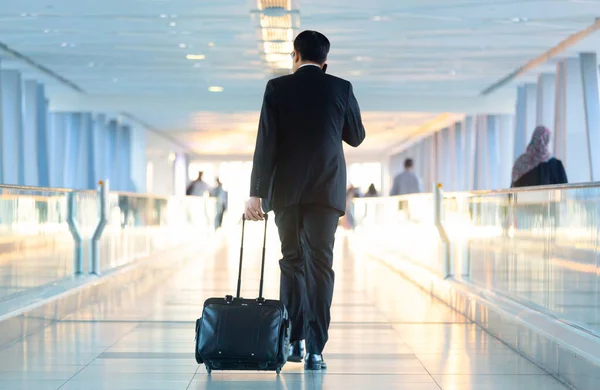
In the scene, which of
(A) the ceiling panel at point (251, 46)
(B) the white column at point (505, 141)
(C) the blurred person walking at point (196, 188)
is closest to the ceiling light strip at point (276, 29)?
(A) the ceiling panel at point (251, 46)

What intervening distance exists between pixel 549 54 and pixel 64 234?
46.6 ft

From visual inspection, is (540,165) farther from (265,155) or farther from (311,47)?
(265,155)

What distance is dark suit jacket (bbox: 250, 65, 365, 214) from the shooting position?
4684 millimetres

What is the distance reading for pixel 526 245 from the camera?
20.4 ft

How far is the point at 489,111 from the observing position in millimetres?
28391

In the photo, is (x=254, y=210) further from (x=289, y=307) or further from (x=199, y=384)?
(x=199, y=384)

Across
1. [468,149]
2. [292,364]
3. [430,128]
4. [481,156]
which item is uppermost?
[430,128]

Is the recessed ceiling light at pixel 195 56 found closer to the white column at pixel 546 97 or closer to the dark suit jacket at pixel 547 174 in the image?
the white column at pixel 546 97

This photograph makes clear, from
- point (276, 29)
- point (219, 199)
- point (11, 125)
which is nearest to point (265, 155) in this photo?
point (276, 29)

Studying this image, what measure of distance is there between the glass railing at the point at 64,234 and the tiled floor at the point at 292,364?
0.46 meters

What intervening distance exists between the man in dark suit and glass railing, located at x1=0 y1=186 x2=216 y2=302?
2.18m

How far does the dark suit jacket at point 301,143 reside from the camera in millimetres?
4684

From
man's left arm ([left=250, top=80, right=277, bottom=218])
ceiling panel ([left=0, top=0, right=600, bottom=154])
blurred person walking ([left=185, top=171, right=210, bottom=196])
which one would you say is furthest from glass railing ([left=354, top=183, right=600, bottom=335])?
blurred person walking ([left=185, top=171, right=210, bottom=196])

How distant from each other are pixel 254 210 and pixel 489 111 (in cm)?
2457
